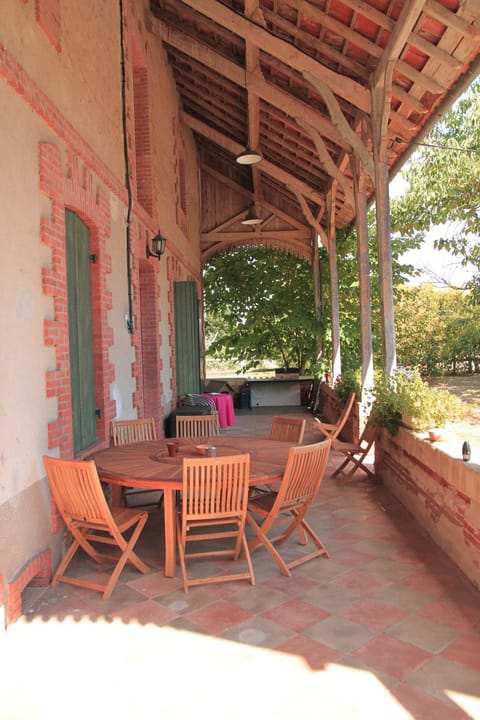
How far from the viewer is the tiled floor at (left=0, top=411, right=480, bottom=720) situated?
84.2 inches

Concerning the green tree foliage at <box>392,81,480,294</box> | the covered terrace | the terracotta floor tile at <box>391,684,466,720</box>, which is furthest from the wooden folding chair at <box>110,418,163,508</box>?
the green tree foliage at <box>392,81,480,294</box>

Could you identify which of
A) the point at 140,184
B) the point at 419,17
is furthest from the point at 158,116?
the point at 419,17

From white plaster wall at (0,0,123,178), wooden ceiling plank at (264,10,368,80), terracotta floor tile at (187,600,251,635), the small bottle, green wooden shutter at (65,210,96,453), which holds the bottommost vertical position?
terracotta floor tile at (187,600,251,635)

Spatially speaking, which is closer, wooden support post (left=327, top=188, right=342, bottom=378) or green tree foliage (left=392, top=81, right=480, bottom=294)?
green tree foliage (left=392, top=81, right=480, bottom=294)

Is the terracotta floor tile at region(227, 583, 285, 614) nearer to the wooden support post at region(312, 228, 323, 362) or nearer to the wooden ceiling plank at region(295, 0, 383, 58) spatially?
the wooden ceiling plank at region(295, 0, 383, 58)

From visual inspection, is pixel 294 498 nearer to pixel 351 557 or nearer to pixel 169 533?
pixel 351 557

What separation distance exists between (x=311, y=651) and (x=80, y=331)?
9.77 feet

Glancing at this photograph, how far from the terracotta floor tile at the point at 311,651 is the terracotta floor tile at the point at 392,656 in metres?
0.11

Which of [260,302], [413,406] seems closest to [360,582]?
[413,406]

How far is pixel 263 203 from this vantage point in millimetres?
13258

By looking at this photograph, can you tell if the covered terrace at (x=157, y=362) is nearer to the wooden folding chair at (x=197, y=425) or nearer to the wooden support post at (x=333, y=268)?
the wooden folding chair at (x=197, y=425)

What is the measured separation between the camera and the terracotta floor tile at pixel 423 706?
2.03 meters

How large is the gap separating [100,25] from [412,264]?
899 centimetres

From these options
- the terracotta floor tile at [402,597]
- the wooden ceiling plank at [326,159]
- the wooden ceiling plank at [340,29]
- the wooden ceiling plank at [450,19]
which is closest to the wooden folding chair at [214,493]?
the terracotta floor tile at [402,597]
